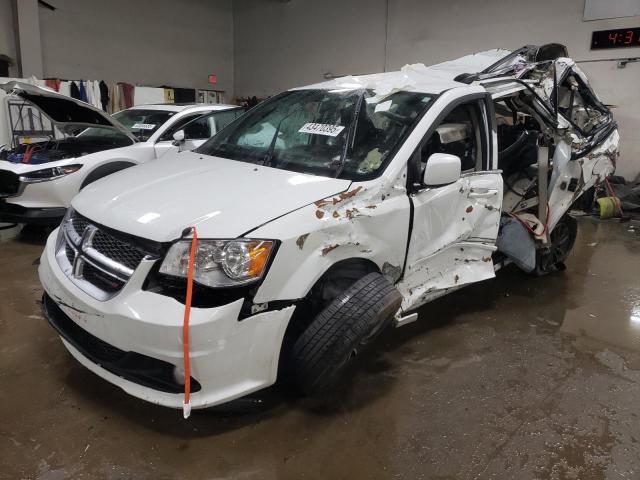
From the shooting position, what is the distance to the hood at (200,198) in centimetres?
186

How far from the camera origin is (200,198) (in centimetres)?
205

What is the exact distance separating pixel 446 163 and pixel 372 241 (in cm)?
58

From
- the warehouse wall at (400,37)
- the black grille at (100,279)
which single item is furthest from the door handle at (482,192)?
the warehouse wall at (400,37)

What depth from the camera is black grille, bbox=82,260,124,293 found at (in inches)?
73.4

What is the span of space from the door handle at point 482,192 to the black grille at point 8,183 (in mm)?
4208

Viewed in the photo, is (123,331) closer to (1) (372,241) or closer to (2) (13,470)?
(2) (13,470)

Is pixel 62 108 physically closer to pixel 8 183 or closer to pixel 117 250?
pixel 8 183

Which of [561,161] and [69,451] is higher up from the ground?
[561,161]

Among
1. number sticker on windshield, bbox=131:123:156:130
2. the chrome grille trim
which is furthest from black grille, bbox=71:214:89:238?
number sticker on windshield, bbox=131:123:156:130

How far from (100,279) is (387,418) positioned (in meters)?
1.47

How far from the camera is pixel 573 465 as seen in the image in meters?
1.93

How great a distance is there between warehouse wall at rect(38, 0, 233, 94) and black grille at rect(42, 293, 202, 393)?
9665mm

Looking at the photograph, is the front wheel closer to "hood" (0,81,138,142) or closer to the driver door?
the driver door

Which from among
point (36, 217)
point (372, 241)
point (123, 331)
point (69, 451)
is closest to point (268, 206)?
point (372, 241)
